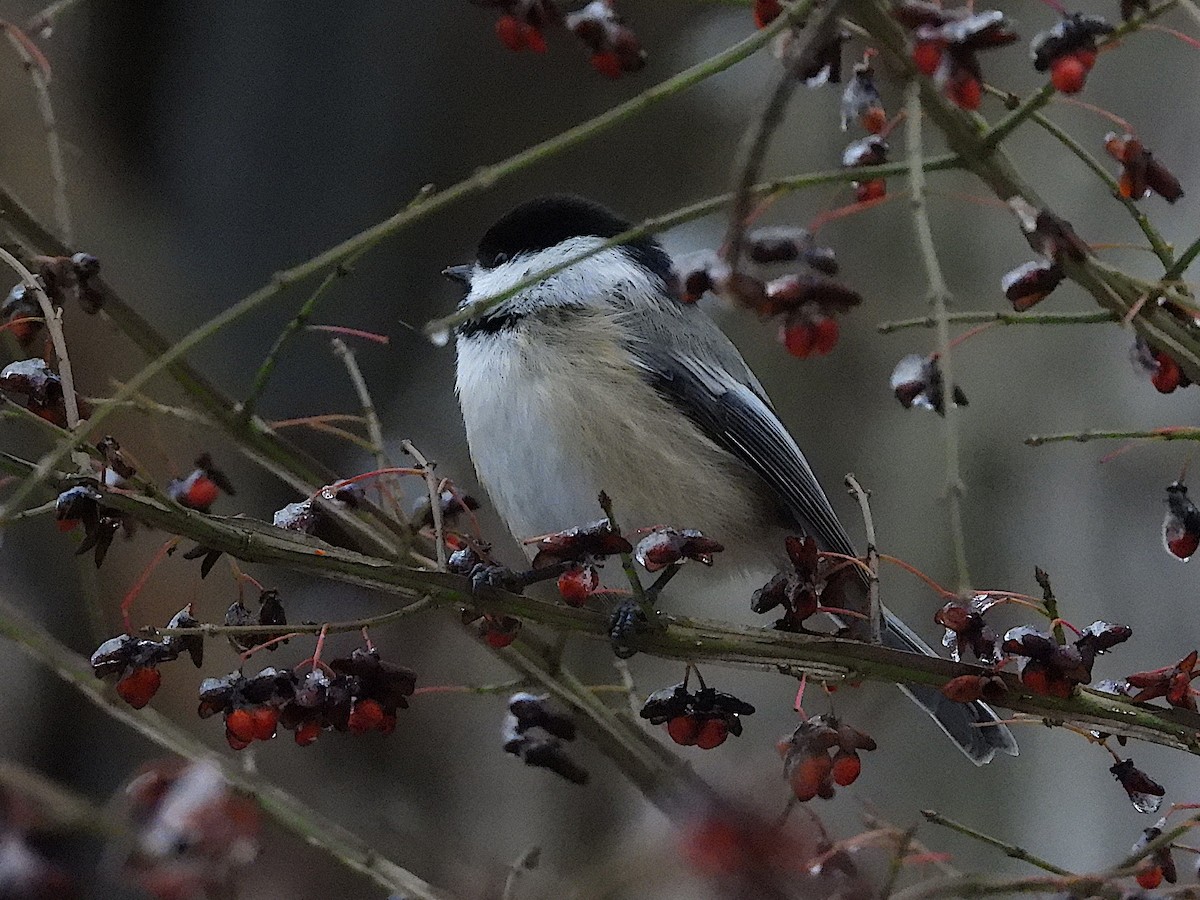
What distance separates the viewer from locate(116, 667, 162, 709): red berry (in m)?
0.90

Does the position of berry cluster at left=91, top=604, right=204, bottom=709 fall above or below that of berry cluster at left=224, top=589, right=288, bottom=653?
above

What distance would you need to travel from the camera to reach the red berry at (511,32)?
0.88 metres

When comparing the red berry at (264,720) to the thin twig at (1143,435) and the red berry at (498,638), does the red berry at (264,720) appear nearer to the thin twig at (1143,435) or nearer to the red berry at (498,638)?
the red berry at (498,638)

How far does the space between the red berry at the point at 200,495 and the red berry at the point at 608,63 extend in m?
0.47

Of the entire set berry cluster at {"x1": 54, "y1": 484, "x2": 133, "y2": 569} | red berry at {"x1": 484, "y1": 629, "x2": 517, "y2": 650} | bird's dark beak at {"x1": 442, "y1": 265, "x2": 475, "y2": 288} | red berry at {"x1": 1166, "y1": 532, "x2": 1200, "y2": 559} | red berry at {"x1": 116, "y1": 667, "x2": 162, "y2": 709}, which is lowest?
bird's dark beak at {"x1": 442, "y1": 265, "x2": 475, "y2": 288}

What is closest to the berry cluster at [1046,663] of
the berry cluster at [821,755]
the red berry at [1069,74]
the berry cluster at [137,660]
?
the berry cluster at [821,755]

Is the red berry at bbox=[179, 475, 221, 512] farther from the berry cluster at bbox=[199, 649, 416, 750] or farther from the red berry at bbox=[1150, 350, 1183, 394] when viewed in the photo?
the red berry at bbox=[1150, 350, 1183, 394]

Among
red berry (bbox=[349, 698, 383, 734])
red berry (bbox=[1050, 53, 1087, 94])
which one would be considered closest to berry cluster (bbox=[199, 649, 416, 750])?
red berry (bbox=[349, 698, 383, 734])

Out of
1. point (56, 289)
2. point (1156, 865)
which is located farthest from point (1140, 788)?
point (56, 289)

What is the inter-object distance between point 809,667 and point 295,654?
4.87 ft

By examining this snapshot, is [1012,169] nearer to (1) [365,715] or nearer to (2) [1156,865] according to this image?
(2) [1156,865]

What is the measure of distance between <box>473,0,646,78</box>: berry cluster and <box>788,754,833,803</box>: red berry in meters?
0.49

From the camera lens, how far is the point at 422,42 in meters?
2.77

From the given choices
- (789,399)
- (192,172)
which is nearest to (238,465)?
(192,172)
